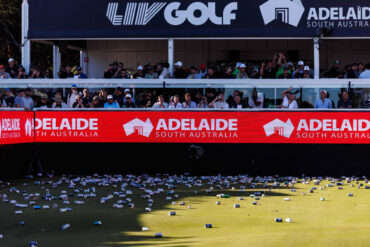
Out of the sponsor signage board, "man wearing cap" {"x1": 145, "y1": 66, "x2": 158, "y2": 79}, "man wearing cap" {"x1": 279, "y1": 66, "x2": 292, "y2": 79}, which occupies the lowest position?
"man wearing cap" {"x1": 279, "y1": 66, "x2": 292, "y2": 79}

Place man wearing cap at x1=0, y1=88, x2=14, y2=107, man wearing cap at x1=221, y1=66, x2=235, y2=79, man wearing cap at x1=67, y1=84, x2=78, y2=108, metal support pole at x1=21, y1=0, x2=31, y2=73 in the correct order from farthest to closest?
metal support pole at x1=21, y1=0, x2=31, y2=73, man wearing cap at x1=221, y1=66, x2=235, y2=79, man wearing cap at x1=67, y1=84, x2=78, y2=108, man wearing cap at x1=0, y1=88, x2=14, y2=107

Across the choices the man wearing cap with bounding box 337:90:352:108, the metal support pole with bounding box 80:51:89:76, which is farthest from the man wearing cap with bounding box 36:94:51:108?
the man wearing cap with bounding box 337:90:352:108

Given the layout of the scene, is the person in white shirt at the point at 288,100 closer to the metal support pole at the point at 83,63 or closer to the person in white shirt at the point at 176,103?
the person in white shirt at the point at 176,103

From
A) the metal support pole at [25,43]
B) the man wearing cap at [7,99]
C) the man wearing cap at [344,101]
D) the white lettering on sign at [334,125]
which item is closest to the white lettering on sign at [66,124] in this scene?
the man wearing cap at [7,99]

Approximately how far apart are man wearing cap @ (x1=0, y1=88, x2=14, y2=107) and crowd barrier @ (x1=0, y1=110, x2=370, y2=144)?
1.86 meters

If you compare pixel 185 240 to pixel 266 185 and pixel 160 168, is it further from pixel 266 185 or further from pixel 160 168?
pixel 160 168

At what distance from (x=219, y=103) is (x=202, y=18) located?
13.1ft

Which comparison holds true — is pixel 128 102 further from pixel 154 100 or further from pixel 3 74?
pixel 3 74

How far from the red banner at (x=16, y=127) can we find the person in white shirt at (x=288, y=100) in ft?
21.9

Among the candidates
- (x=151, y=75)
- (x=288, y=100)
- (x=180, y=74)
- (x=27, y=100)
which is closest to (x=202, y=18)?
(x=180, y=74)

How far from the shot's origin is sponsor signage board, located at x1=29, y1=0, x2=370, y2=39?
22.4m

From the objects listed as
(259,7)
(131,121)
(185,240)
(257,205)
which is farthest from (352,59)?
(185,240)

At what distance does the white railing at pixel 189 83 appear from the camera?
19938 mm

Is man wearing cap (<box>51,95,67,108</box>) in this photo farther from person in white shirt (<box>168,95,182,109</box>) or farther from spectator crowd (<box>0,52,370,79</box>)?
person in white shirt (<box>168,95,182,109</box>)
